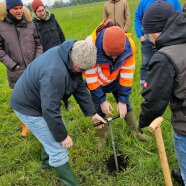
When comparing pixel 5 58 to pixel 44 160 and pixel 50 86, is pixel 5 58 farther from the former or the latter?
pixel 50 86

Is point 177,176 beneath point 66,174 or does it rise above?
beneath

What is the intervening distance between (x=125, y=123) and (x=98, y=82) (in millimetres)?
1144

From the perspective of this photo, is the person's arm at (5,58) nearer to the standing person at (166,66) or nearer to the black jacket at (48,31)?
the black jacket at (48,31)

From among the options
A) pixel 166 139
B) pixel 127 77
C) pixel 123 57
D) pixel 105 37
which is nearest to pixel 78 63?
pixel 105 37

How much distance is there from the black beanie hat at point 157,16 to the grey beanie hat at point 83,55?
47cm

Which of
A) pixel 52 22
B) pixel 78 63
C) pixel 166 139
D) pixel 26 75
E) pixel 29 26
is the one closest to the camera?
pixel 78 63

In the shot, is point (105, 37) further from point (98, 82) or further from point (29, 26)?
point (29, 26)

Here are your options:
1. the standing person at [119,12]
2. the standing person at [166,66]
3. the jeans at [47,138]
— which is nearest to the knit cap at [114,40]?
the standing person at [166,66]

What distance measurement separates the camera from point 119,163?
370 cm

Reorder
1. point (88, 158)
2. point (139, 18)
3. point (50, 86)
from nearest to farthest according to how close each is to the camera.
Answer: point (50, 86) → point (88, 158) → point (139, 18)

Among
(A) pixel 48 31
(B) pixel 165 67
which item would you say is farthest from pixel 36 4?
(B) pixel 165 67

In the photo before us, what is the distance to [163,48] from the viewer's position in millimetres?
2035

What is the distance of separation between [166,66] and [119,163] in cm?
204

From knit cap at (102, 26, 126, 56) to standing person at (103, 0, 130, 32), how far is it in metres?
3.36
